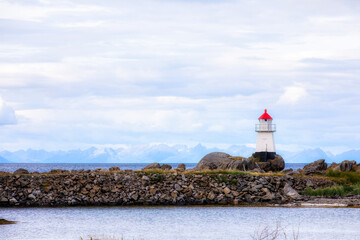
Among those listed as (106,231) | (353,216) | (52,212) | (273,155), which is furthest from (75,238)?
(273,155)

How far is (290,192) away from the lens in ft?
136

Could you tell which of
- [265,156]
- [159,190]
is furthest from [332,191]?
[265,156]

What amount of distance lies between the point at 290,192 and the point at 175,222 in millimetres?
11818

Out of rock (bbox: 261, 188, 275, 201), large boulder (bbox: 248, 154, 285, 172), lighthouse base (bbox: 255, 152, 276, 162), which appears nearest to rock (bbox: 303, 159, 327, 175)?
large boulder (bbox: 248, 154, 285, 172)

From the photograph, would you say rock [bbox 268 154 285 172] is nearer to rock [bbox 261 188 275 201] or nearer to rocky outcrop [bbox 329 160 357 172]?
rocky outcrop [bbox 329 160 357 172]

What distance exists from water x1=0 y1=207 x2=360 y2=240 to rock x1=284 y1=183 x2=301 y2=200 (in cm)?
300

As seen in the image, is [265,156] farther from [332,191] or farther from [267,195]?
[267,195]

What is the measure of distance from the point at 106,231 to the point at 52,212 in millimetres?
7828

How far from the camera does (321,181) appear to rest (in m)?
44.6

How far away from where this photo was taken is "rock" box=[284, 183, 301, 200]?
41.0 meters

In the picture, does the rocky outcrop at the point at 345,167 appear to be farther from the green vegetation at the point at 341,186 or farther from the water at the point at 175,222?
the water at the point at 175,222

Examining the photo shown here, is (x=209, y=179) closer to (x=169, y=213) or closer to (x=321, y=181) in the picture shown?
(x=169, y=213)

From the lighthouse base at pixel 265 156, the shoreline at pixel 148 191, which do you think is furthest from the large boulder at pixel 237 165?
the lighthouse base at pixel 265 156

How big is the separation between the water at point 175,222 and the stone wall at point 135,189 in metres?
0.96
